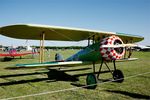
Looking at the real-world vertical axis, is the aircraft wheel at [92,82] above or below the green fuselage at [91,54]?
below

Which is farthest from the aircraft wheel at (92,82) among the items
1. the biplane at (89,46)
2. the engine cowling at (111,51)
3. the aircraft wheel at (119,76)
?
the aircraft wheel at (119,76)

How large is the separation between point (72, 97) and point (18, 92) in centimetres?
217

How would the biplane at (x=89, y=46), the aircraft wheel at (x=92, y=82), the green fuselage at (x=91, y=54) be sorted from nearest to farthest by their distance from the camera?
the aircraft wheel at (x=92, y=82)
the biplane at (x=89, y=46)
the green fuselage at (x=91, y=54)

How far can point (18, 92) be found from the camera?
7285mm

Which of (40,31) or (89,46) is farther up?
(40,31)

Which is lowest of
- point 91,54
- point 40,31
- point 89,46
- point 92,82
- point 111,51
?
point 92,82

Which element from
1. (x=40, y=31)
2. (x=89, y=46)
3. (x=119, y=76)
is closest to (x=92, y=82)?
(x=119, y=76)

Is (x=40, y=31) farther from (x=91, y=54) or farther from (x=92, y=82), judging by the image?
(x=92, y=82)

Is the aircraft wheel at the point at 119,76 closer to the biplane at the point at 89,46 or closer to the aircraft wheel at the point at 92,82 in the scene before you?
the biplane at the point at 89,46

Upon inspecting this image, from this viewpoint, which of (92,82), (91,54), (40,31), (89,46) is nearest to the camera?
(92,82)

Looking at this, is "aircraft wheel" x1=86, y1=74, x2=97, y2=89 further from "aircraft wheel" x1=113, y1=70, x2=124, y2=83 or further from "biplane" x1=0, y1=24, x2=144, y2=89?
"aircraft wheel" x1=113, y1=70, x2=124, y2=83

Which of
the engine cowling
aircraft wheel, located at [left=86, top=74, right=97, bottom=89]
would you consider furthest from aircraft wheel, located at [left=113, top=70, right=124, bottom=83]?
aircraft wheel, located at [left=86, top=74, right=97, bottom=89]

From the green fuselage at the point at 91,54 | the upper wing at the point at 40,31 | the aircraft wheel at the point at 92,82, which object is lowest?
the aircraft wheel at the point at 92,82

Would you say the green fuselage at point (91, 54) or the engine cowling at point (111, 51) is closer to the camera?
the engine cowling at point (111, 51)
